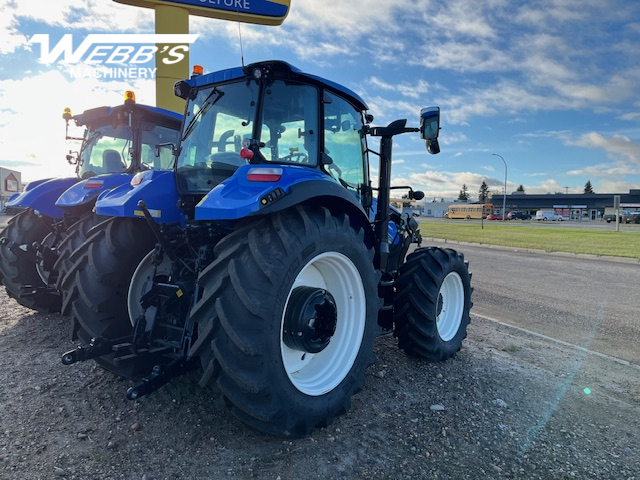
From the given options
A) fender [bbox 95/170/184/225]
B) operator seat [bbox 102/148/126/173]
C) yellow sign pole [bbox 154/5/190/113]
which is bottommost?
fender [bbox 95/170/184/225]

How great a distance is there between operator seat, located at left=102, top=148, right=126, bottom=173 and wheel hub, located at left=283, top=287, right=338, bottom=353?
4857 millimetres

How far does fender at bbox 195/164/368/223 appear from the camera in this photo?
260 cm

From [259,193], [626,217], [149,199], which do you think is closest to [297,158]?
[259,193]

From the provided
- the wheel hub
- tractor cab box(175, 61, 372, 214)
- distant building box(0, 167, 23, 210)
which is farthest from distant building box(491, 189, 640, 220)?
the wheel hub

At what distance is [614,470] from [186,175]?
368cm

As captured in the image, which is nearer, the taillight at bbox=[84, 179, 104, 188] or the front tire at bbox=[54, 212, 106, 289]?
the front tire at bbox=[54, 212, 106, 289]

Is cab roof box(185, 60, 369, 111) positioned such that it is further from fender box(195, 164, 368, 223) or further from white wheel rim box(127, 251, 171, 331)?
white wheel rim box(127, 251, 171, 331)

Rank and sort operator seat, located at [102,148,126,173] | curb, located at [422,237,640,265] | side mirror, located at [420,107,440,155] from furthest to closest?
1. curb, located at [422,237,640,265]
2. operator seat, located at [102,148,126,173]
3. side mirror, located at [420,107,440,155]

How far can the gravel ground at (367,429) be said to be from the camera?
264 cm

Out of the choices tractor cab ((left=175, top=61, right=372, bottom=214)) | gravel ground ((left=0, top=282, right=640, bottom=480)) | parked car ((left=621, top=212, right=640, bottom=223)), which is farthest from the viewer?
parked car ((left=621, top=212, right=640, bottom=223))

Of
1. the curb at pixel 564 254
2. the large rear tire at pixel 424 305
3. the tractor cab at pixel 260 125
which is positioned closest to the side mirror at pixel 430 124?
the tractor cab at pixel 260 125

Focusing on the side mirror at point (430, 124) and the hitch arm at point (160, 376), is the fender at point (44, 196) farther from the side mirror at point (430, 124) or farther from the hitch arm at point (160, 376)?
the side mirror at point (430, 124)

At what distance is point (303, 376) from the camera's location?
3240mm

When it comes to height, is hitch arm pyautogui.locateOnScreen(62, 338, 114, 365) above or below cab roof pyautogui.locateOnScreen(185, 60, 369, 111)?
below
